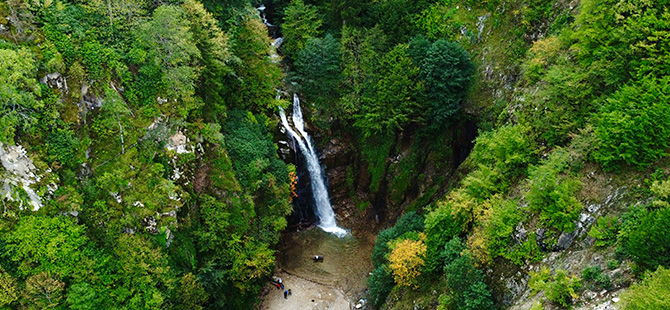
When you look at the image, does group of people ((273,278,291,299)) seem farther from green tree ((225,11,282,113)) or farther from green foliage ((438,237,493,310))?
green foliage ((438,237,493,310))

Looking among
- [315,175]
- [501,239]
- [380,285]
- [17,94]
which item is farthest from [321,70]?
[501,239]

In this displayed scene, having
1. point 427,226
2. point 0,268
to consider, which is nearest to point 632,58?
point 427,226

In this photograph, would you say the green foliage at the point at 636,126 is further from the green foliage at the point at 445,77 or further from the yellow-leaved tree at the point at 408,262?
the green foliage at the point at 445,77

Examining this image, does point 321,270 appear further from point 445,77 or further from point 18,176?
point 18,176

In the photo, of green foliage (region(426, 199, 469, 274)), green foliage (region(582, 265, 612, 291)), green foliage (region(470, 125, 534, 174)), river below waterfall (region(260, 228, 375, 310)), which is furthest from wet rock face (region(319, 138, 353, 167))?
green foliage (region(582, 265, 612, 291))

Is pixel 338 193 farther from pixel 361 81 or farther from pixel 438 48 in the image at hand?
pixel 438 48

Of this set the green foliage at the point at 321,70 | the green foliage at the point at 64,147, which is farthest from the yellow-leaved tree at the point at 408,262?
the green foliage at the point at 64,147
